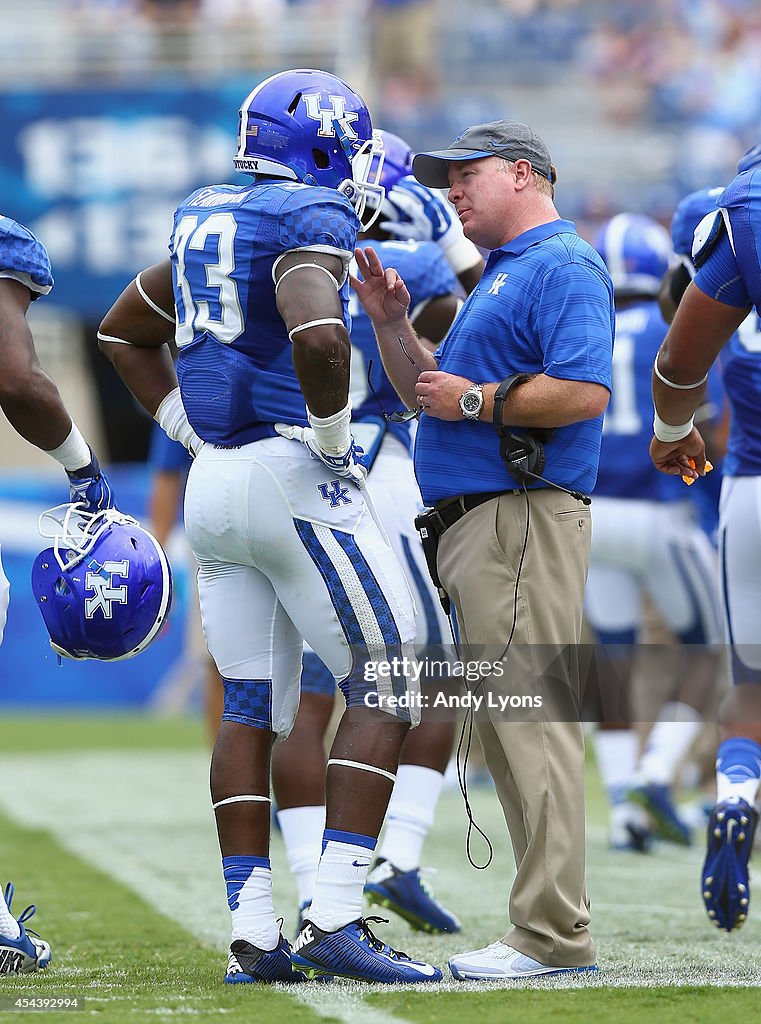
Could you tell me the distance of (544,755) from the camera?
3.58 m

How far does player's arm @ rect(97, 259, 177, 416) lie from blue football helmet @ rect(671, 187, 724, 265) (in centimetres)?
174

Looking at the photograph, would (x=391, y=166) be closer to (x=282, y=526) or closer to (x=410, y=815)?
(x=282, y=526)

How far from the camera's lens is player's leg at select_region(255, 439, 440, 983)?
3.53 metres

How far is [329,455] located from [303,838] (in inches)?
51.2

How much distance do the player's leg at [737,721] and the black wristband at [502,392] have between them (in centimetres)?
113

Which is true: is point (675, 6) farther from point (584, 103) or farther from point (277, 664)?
point (277, 664)

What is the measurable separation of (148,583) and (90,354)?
1334 cm

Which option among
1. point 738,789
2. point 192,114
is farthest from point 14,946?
point 192,114

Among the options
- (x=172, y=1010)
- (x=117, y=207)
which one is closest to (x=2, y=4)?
(x=117, y=207)

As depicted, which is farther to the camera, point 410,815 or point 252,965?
point 410,815

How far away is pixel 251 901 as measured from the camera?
3.58 metres

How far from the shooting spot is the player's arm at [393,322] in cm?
381

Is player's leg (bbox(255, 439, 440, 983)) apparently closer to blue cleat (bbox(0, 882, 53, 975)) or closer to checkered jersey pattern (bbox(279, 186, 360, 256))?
checkered jersey pattern (bbox(279, 186, 360, 256))

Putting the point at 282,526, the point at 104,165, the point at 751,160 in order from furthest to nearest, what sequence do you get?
1. the point at 104,165
2. the point at 751,160
3. the point at 282,526
